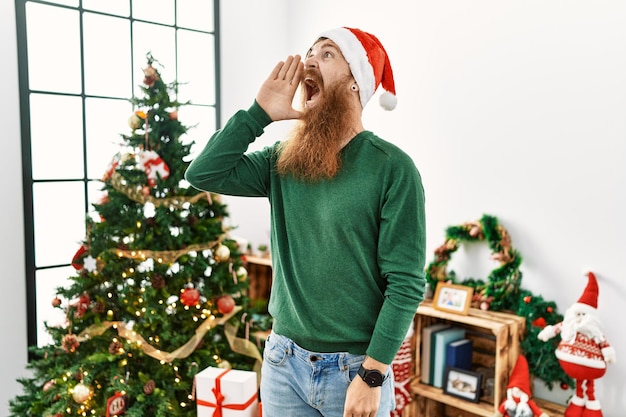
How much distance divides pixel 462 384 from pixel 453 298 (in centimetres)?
38

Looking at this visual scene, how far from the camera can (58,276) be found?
106 inches

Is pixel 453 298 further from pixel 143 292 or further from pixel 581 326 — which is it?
pixel 143 292

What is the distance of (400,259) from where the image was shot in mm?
1202

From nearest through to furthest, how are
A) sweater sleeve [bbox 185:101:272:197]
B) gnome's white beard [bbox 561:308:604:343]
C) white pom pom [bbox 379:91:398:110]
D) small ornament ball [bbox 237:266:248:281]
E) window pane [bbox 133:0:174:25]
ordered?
sweater sleeve [bbox 185:101:272:197] < white pom pom [bbox 379:91:398:110] < gnome's white beard [bbox 561:308:604:343] < small ornament ball [bbox 237:266:248:281] < window pane [bbox 133:0:174:25]

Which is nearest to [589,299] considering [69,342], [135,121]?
[135,121]

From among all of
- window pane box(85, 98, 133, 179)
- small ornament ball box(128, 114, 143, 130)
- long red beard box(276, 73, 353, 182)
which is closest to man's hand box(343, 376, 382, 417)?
long red beard box(276, 73, 353, 182)

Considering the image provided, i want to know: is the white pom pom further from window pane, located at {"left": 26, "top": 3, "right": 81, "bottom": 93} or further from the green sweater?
window pane, located at {"left": 26, "top": 3, "right": 81, "bottom": 93}

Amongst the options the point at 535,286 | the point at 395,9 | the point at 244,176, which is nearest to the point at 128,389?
the point at 244,176

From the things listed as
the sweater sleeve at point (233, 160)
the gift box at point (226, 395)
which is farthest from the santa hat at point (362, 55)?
the gift box at point (226, 395)

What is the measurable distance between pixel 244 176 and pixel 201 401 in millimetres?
934

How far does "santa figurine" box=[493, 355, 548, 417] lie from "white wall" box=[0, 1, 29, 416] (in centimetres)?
213

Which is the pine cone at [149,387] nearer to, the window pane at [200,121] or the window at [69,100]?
the window at [69,100]

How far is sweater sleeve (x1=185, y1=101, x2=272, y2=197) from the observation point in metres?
1.30

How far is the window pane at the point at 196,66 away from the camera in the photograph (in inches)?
124
